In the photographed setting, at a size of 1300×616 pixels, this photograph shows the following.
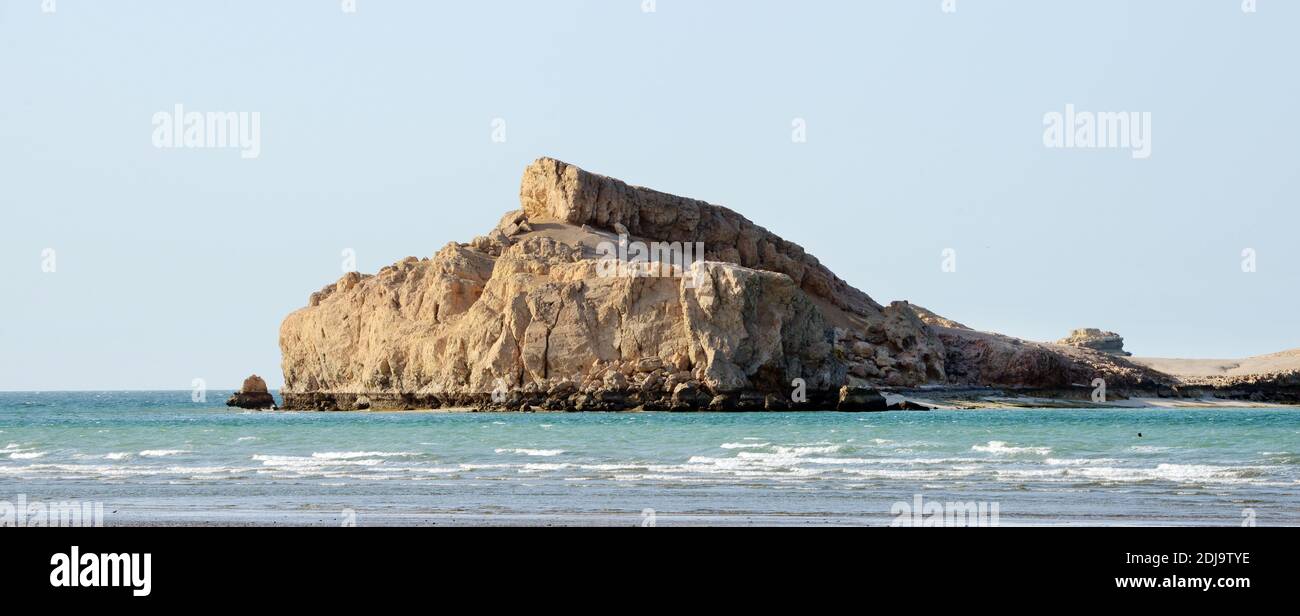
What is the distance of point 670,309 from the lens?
72562mm

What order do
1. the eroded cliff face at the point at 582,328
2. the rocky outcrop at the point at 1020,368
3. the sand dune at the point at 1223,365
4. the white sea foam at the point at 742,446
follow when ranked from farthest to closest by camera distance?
the sand dune at the point at 1223,365 → the rocky outcrop at the point at 1020,368 → the eroded cliff face at the point at 582,328 → the white sea foam at the point at 742,446

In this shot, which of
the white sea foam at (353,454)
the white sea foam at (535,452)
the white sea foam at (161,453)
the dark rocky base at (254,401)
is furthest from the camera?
the dark rocky base at (254,401)

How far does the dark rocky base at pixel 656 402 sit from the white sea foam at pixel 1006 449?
33934mm

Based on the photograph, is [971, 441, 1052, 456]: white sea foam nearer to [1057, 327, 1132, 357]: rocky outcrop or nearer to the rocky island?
the rocky island

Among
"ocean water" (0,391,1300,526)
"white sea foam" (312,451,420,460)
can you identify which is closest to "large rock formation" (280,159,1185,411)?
"ocean water" (0,391,1300,526)

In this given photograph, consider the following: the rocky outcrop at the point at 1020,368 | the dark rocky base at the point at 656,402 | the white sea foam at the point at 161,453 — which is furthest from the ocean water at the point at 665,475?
the rocky outcrop at the point at 1020,368

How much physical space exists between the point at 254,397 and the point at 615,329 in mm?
39586

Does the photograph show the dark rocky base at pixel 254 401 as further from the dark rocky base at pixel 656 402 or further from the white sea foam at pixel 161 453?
the white sea foam at pixel 161 453

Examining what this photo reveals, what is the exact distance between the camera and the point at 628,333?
7300cm

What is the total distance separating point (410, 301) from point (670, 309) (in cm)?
1774

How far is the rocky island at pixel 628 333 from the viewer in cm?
7169

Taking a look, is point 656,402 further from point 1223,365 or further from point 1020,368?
point 1223,365
